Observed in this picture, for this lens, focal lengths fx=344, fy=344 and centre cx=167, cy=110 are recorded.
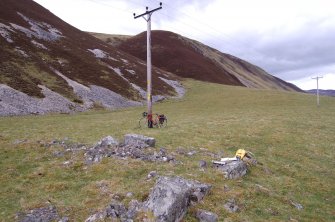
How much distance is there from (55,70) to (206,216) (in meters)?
55.1

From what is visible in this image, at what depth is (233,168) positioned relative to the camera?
17.2 metres

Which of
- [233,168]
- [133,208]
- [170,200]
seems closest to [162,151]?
[233,168]

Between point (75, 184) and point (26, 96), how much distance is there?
35.6 meters

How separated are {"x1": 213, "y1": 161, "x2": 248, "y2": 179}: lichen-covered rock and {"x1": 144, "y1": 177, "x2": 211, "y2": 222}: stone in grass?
3600mm

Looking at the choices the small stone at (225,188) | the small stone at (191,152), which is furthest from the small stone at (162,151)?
the small stone at (225,188)

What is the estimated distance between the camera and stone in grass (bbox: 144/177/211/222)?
12000mm

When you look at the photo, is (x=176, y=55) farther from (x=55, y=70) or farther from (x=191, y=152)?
(x=191, y=152)

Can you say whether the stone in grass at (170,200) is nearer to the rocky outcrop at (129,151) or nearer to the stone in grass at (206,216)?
the stone in grass at (206,216)

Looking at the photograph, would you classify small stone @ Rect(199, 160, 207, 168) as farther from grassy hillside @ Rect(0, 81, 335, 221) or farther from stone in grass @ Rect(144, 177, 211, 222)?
stone in grass @ Rect(144, 177, 211, 222)

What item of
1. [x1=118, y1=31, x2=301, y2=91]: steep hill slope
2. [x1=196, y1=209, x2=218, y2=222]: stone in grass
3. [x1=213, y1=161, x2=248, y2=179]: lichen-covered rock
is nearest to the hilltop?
[x1=118, y1=31, x2=301, y2=91]: steep hill slope

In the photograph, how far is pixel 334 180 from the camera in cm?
1917

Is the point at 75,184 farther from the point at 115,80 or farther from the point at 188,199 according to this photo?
the point at 115,80

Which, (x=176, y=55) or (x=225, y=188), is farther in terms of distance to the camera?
(x=176, y=55)

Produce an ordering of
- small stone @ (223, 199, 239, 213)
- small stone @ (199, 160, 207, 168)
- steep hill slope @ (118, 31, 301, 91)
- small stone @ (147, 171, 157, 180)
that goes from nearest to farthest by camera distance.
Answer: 1. small stone @ (223, 199, 239, 213)
2. small stone @ (147, 171, 157, 180)
3. small stone @ (199, 160, 207, 168)
4. steep hill slope @ (118, 31, 301, 91)
